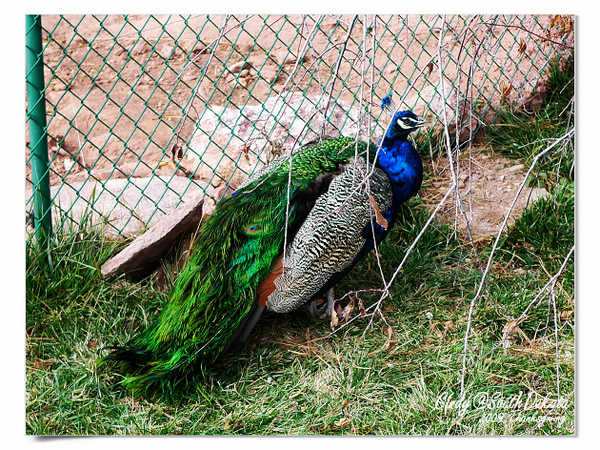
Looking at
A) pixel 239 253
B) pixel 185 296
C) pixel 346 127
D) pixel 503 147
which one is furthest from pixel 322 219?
pixel 503 147

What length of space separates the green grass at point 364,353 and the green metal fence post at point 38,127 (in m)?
0.10

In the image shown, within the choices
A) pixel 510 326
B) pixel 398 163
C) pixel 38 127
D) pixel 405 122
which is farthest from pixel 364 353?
pixel 38 127

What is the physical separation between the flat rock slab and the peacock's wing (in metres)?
0.48

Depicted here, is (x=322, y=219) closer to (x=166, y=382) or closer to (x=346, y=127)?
(x=166, y=382)

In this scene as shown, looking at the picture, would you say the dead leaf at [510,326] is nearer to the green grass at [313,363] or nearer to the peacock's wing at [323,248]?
the green grass at [313,363]

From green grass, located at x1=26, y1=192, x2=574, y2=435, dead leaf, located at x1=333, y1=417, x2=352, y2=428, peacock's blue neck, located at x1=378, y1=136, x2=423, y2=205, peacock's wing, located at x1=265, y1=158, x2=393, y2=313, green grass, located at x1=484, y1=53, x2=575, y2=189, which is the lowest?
dead leaf, located at x1=333, y1=417, x2=352, y2=428

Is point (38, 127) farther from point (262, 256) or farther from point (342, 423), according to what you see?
point (342, 423)

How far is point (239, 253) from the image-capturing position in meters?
2.25

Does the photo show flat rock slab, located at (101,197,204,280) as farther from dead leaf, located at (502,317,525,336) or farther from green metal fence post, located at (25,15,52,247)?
dead leaf, located at (502,317,525,336)

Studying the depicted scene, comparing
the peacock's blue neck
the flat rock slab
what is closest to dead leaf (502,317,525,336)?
the peacock's blue neck

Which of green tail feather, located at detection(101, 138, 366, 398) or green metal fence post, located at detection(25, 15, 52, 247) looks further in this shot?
green metal fence post, located at detection(25, 15, 52, 247)

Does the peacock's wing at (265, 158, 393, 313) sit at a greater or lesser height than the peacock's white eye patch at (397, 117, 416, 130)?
lesser

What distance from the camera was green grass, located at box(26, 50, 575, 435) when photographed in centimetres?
211
